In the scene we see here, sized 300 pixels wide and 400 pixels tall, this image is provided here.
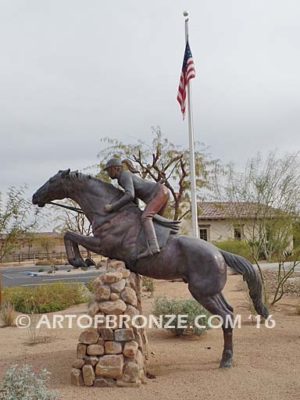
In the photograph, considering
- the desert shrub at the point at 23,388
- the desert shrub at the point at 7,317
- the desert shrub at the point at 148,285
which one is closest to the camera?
the desert shrub at the point at 23,388

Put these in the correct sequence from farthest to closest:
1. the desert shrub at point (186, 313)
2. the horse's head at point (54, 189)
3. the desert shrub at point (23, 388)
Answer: the desert shrub at point (186, 313), the horse's head at point (54, 189), the desert shrub at point (23, 388)

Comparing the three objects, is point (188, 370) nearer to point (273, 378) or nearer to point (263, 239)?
point (273, 378)

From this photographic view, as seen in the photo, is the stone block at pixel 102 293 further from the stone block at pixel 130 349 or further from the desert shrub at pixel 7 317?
Result: the desert shrub at pixel 7 317

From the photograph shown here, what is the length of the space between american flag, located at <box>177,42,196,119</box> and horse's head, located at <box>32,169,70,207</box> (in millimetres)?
9057

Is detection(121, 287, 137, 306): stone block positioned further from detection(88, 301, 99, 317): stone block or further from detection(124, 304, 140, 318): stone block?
detection(88, 301, 99, 317): stone block

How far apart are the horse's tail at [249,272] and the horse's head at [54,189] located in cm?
223

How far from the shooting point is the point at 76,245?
5.34m

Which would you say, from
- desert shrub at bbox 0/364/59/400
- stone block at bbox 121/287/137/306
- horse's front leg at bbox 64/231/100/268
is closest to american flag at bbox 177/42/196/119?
stone block at bbox 121/287/137/306

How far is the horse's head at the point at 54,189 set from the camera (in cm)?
550

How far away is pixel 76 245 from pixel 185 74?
9742 millimetres

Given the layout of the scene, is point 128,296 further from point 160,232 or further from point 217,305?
point 217,305

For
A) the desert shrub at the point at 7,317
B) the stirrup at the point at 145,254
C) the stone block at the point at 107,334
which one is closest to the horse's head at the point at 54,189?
the stirrup at the point at 145,254

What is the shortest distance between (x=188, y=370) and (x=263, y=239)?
730 cm

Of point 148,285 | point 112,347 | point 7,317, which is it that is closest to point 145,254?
point 112,347
